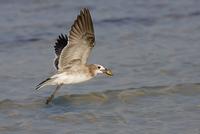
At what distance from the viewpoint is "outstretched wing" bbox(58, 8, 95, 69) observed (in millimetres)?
10141

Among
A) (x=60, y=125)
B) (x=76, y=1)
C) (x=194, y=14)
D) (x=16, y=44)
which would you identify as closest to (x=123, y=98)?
(x=60, y=125)

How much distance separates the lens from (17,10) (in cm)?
1662

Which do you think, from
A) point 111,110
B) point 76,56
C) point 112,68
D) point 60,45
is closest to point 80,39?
point 76,56

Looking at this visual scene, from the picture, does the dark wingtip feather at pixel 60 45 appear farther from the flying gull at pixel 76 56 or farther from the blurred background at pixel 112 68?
the blurred background at pixel 112 68

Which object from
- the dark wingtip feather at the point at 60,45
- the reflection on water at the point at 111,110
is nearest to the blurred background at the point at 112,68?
the reflection on water at the point at 111,110

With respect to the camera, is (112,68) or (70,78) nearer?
(70,78)

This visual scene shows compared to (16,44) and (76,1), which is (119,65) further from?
(76,1)

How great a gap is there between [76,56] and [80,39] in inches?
11.2

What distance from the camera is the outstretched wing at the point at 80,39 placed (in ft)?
33.3

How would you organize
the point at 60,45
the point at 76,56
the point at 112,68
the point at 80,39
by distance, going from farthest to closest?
the point at 112,68, the point at 60,45, the point at 76,56, the point at 80,39

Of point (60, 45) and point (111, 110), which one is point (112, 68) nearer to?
point (60, 45)

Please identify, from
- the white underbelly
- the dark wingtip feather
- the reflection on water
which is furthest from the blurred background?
the dark wingtip feather

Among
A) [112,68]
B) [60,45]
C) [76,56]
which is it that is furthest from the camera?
[112,68]

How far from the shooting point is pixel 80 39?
10258 millimetres
